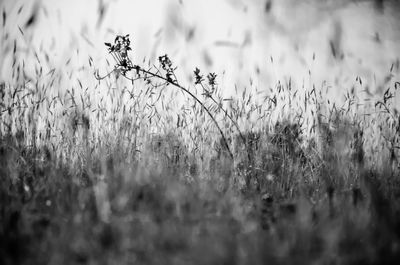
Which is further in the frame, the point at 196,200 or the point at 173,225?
the point at 196,200

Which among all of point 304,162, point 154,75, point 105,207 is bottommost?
point 105,207

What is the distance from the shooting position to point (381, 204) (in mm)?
1078

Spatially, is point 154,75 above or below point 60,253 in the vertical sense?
above

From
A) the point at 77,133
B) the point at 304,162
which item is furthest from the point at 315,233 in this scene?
the point at 77,133

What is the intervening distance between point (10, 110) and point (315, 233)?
1.92 meters

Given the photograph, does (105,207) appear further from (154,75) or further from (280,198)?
(154,75)

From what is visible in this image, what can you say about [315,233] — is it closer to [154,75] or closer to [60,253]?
[60,253]

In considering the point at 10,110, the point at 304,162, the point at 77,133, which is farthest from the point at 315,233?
the point at 10,110

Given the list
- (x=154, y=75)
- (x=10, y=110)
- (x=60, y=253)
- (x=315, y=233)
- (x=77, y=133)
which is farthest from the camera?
(x=154, y=75)

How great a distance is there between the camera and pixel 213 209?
1084mm

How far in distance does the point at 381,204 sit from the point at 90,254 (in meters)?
1.06

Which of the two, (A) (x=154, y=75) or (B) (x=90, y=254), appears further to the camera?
(A) (x=154, y=75)

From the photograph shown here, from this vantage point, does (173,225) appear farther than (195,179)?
No

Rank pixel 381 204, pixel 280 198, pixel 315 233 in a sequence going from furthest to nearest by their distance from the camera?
pixel 280 198 < pixel 381 204 < pixel 315 233
